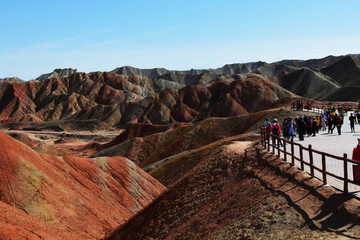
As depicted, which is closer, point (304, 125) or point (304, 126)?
point (304, 125)

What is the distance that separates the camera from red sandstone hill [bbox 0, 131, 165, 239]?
64.7ft

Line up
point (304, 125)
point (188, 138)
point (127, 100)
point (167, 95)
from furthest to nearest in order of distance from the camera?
point (127, 100), point (167, 95), point (188, 138), point (304, 125)

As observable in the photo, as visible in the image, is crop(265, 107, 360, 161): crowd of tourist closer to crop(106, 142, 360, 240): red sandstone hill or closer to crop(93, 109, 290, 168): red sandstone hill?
crop(106, 142, 360, 240): red sandstone hill

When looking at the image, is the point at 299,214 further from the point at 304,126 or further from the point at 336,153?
Answer: the point at 304,126

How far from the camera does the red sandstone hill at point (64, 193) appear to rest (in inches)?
776

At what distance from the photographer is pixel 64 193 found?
24828 millimetres

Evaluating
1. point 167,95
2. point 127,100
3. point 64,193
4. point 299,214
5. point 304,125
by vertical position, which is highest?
point 167,95

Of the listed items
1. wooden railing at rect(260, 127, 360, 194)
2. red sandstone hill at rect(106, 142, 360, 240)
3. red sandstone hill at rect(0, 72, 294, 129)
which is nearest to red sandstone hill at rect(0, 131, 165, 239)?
red sandstone hill at rect(106, 142, 360, 240)

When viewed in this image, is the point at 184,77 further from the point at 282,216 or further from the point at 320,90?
the point at 282,216

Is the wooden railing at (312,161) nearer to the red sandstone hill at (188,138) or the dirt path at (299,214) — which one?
the dirt path at (299,214)

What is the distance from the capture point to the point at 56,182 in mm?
25578

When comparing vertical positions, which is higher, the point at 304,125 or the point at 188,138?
the point at 304,125

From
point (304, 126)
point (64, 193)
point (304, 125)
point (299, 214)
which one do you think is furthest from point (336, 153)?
point (64, 193)

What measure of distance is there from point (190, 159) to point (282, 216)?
2186 cm
